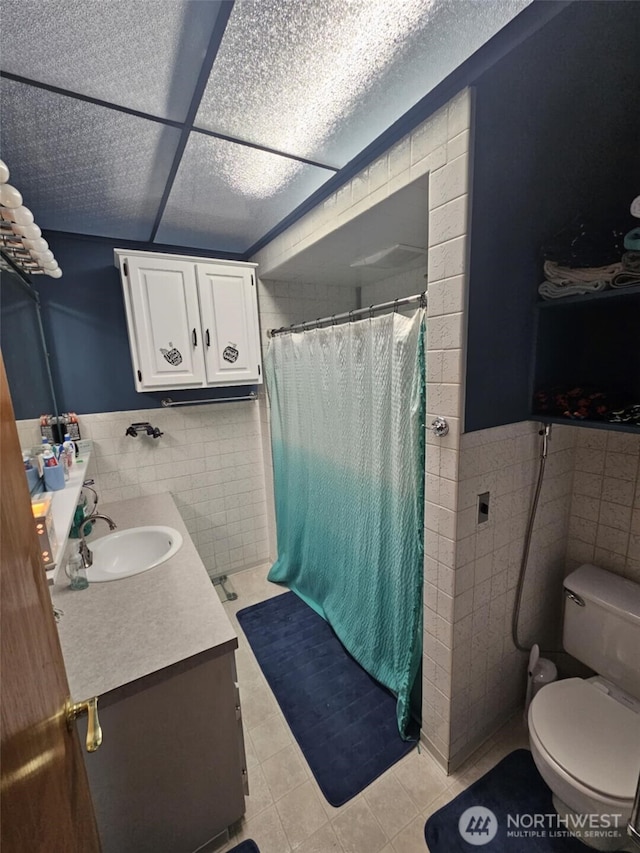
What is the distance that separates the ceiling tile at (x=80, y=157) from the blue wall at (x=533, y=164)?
41.8 inches

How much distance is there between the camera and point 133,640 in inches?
44.2

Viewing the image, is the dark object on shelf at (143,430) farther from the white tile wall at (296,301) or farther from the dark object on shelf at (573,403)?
the dark object on shelf at (573,403)

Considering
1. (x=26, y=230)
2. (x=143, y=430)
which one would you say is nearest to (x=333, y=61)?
(x=26, y=230)

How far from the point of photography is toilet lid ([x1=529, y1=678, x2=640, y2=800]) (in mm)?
1064

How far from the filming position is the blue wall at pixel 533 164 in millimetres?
939

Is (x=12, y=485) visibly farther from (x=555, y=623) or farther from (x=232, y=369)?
(x=555, y=623)

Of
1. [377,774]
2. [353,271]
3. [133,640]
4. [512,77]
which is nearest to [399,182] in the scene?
[512,77]

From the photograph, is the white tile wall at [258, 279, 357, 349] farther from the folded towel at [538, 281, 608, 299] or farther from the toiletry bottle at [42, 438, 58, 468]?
the folded towel at [538, 281, 608, 299]

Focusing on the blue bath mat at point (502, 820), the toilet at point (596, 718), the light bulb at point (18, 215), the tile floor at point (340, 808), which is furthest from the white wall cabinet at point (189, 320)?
the blue bath mat at point (502, 820)

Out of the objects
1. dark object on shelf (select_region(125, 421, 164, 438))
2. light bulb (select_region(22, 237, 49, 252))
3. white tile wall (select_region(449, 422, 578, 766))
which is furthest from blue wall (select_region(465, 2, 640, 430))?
dark object on shelf (select_region(125, 421, 164, 438))

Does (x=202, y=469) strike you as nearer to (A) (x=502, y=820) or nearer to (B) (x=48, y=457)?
(B) (x=48, y=457)

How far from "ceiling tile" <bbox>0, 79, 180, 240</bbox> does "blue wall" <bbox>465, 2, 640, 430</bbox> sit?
1.06 meters

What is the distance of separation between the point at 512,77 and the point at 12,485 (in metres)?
1.63

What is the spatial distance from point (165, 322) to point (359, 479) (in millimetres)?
1415
